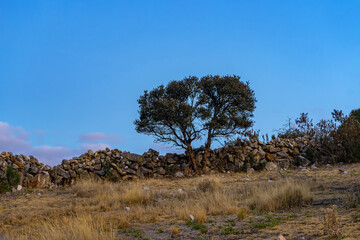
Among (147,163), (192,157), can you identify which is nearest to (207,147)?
(192,157)

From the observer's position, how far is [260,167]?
739 inches

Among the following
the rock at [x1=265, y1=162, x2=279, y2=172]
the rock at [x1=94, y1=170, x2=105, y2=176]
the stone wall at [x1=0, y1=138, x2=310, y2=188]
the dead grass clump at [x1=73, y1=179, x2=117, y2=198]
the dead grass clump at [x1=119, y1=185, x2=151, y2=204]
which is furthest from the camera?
the rock at [x1=265, y1=162, x2=279, y2=172]

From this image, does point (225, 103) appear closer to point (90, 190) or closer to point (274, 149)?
point (274, 149)

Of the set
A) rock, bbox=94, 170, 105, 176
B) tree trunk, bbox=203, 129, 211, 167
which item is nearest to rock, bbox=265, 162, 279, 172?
tree trunk, bbox=203, 129, 211, 167

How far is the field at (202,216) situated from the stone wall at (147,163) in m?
4.59

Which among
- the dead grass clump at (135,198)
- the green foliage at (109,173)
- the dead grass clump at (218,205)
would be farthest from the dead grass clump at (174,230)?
the green foliage at (109,173)

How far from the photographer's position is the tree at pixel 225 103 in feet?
61.8

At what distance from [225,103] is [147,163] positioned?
5.59 metres

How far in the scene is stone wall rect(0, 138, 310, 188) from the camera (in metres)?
17.0

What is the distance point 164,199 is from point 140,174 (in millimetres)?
7089

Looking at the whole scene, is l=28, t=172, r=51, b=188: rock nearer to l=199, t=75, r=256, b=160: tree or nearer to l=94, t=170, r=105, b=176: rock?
l=94, t=170, r=105, b=176: rock

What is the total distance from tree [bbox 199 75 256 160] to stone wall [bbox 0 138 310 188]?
1141 millimetres

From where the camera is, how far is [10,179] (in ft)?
51.2

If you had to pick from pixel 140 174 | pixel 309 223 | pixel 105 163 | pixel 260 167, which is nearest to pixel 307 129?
pixel 260 167
